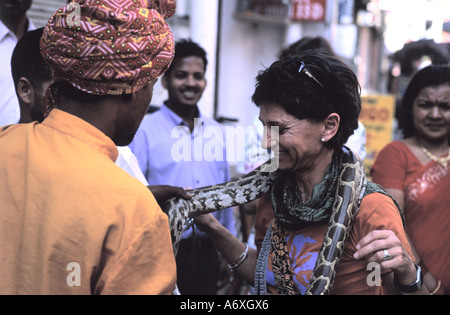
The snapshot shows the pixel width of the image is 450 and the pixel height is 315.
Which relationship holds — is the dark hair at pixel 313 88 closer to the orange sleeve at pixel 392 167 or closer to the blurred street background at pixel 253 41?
the blurred street background at pixel 253 41

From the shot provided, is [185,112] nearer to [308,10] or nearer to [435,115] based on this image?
[435,115]

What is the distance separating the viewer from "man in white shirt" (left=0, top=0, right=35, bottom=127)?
3.80 meters

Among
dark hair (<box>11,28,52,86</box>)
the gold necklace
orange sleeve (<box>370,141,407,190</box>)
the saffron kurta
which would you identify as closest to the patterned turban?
the saffron kurta

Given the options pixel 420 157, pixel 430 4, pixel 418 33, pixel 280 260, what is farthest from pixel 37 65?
pixel 418 33

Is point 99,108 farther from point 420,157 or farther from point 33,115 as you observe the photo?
→ point 420,157

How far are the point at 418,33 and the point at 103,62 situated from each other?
3317 centimetres

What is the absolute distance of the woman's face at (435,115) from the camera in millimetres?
3857

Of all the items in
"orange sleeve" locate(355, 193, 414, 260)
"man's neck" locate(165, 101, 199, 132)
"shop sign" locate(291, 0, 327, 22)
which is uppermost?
"shop sign" locate(291, 0, 327, 22)

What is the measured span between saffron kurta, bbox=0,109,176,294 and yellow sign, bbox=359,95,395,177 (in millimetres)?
6982

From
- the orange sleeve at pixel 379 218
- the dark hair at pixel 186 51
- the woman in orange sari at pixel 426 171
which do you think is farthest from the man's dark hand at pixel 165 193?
the dark hair at pixel 186 51

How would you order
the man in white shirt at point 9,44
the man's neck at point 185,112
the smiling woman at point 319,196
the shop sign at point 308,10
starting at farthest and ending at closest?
the shop sign at point 308,10
the man's neck at point 185,112
the man in white shirt at point 9,44
the smiling woman at point 319,196

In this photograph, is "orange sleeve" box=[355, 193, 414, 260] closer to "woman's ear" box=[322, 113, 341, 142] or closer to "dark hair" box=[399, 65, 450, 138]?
"woman's ear" box=[322, 113, 341, 142]

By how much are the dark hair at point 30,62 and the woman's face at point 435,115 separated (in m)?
2.86

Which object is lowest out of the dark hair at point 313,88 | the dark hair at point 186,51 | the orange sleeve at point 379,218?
the orange sleeve at point 379,218
